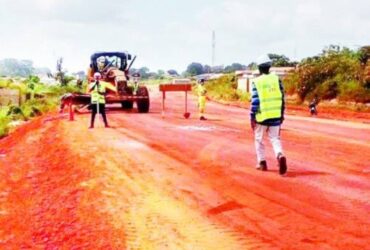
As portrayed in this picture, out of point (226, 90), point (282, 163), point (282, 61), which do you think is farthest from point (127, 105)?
point (282, 61)

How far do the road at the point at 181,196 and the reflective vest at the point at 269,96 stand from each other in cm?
102

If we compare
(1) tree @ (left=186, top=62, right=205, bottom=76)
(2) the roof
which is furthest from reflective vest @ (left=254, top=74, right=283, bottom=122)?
(1) tree @ (left=186, top=62, right=205, bottom=76)

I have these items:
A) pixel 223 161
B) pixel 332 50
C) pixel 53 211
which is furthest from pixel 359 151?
pixel 332 50

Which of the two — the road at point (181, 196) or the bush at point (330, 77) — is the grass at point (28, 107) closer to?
the road at point (181, 196)

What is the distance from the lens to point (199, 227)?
794 centimetres

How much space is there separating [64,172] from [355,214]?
5.86 metres

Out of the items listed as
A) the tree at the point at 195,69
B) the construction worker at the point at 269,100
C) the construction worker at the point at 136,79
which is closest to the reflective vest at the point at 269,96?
the construction worker at the point at 269,100

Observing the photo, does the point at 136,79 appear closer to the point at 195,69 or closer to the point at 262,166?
the point at 262,166

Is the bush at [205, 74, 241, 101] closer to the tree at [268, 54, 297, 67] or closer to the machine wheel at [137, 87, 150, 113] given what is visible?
the tree at [268, 54, 297, 67]

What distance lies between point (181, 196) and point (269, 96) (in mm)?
2682

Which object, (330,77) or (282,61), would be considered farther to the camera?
(282,61)

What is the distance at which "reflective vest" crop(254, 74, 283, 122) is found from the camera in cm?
1139

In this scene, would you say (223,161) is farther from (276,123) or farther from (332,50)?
(332,50)

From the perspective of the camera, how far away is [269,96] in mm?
11414
